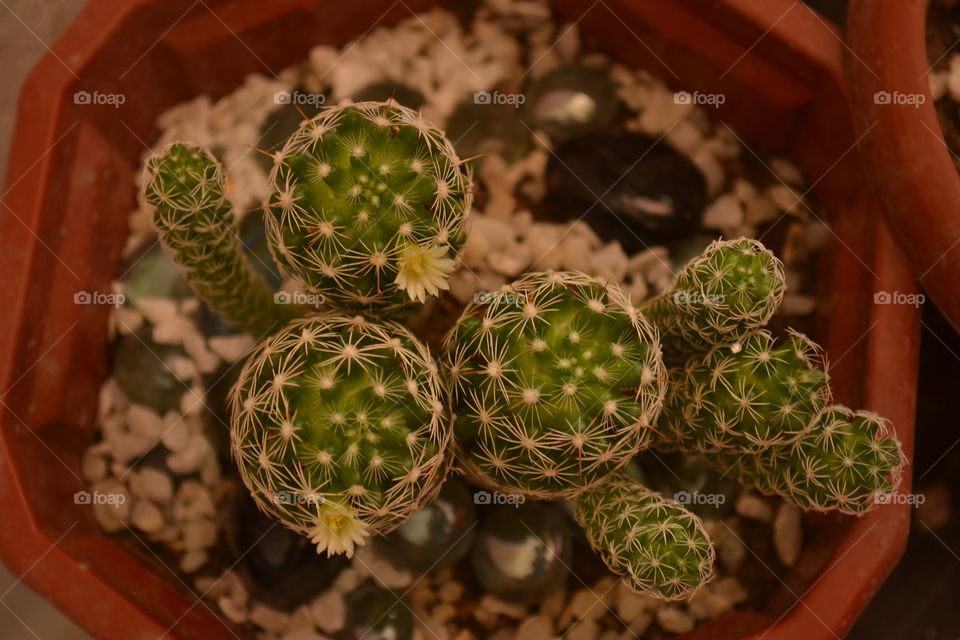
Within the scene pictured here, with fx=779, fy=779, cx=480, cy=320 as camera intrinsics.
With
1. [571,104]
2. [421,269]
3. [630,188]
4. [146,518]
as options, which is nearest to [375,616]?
[146,518]

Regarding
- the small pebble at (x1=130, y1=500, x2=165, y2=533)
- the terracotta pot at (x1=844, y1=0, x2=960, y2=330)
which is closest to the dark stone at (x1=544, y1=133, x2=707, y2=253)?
the terracotta pot at (x1=844, y1=0, x2=960, y2=330)

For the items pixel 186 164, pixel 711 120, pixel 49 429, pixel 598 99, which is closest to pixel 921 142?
pixel 711 120

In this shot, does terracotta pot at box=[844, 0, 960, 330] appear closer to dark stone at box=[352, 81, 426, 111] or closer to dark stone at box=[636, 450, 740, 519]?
dark stone at box=[636, 450, 740, 519]

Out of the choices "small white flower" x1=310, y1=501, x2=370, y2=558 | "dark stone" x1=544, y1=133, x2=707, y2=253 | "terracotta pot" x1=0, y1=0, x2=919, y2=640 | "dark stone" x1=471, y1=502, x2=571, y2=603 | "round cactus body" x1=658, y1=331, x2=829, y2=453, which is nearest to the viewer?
"small white flower" x1=310, y1=501, x2=370, y2=558

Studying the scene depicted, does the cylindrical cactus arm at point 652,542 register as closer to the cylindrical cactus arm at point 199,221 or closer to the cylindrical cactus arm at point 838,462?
the cylindrical cactus arm at point 838,462

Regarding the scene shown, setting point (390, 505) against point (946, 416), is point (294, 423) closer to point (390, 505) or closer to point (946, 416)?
point (390, 505)

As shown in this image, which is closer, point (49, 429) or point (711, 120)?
point (49, 429)

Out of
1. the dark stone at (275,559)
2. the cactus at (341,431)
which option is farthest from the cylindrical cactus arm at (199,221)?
the dark stone at (275,559)
